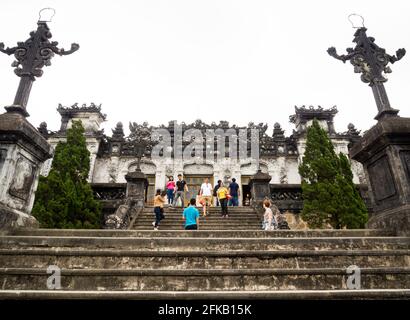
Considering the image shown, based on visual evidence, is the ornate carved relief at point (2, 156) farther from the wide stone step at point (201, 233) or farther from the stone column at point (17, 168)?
the wide stone step at point (201, 233)

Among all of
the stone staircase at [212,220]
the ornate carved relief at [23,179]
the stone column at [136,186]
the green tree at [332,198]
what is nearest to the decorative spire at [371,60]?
the stone staircase at [212,220]

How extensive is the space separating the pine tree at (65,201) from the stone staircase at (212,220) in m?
2.69

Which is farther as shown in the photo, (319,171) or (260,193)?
(319,171)

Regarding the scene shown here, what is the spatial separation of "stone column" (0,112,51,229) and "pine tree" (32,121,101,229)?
687 centimetres

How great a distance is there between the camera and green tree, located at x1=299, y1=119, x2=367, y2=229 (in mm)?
12625

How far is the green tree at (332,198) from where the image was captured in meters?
12.6

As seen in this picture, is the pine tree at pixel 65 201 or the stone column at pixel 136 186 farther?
the stone column at pixel 136 186

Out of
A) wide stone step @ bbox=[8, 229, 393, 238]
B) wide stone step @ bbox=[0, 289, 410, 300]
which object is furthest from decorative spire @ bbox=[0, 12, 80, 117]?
wide stone step @ bbox=[0, 289, 410, 300]

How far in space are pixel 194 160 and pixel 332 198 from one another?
11.7 meters

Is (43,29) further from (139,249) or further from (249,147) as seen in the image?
(249,147)

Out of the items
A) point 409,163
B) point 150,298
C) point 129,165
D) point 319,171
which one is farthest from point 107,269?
point 129,165

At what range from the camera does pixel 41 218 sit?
11.8m

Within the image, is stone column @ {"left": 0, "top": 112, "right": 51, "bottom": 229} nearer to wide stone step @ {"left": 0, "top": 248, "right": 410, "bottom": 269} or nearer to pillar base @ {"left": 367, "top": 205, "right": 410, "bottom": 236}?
wide stone step @ {"left": 0, "top": 248, "right": 410, "bottom": 269}

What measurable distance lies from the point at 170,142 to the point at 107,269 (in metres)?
20.1
